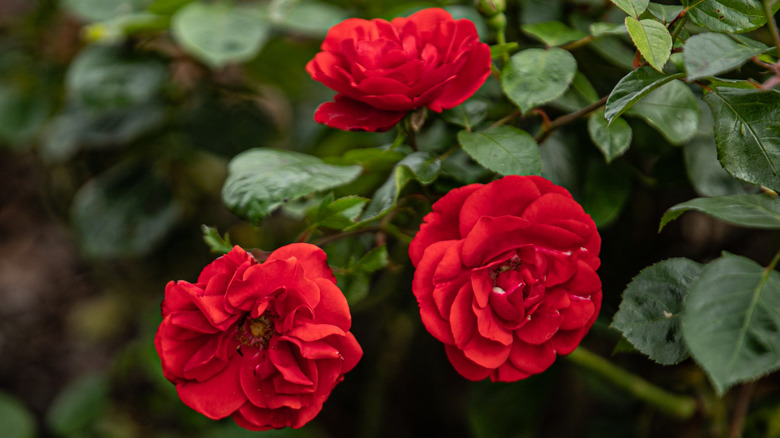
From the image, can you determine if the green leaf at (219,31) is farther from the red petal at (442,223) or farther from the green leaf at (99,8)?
the red petal at (442,223)

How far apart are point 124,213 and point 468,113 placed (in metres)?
0.76

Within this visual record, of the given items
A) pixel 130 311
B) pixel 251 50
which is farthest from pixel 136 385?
pixel 251 50

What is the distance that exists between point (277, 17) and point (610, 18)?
18.6 inches

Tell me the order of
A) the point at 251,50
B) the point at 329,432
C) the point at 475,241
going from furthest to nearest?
the point at 329,432 < the point at 251,50 < the point at 475,241

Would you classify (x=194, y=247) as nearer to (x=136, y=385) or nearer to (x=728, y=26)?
(x=136, y=385)

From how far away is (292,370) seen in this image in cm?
41

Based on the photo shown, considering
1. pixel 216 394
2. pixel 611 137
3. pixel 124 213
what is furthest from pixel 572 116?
pixel 124 213

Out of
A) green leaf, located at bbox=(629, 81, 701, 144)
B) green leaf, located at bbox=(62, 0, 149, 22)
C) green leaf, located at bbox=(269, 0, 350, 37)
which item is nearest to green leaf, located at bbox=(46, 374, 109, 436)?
green leaf, located at bbox=(62, 0, 149, 22)

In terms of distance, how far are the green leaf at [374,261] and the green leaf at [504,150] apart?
4.7 inches

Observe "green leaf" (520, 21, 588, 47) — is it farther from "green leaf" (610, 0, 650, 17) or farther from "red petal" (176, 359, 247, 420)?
"red petal" (176, 359, 247, 420)

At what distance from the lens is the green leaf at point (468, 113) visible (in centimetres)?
53

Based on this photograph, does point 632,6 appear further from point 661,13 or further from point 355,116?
point 355,116

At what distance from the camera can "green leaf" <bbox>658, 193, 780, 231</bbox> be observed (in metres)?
0.37

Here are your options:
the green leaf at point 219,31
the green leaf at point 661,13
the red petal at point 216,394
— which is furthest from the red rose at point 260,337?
the green leaf at point 219,31
